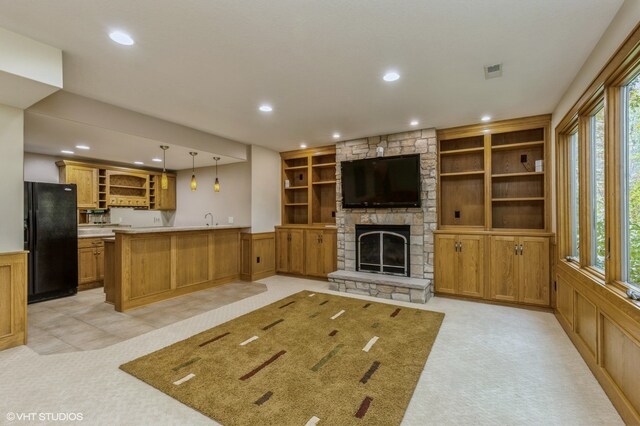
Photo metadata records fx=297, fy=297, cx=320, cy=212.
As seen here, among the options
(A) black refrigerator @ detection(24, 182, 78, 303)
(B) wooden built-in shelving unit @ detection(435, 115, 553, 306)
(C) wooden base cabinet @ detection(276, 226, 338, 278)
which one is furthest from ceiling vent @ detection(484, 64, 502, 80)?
(A) black refrigerator @ detection(24, 182, 78, 303)

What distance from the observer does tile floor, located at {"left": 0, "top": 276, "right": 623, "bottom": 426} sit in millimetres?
1932

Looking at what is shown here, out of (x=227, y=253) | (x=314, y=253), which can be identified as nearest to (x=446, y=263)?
(x=314, y=253)

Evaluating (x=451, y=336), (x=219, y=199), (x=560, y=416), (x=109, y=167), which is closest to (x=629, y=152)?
(x=560, y=416)

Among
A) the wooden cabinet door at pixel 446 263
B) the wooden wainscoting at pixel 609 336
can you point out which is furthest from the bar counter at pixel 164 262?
the wooden wainscoting at pixel 609 336

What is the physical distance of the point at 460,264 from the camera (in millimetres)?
4598

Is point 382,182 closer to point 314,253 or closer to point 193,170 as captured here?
point 314,253

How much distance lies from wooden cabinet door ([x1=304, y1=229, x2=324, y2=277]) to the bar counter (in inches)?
56.6

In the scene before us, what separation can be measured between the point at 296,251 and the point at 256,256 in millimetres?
835

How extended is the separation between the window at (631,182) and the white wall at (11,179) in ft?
17.3

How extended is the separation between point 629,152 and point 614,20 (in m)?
0.94

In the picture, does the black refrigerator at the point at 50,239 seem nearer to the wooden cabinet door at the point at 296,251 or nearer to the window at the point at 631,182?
the wooden cabinet door at the point at 296,251

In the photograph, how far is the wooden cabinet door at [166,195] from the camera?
7152 millimetres

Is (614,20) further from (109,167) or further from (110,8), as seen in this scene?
(109,167)

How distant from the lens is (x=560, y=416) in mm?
1933
